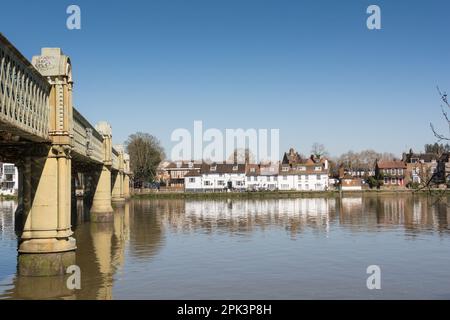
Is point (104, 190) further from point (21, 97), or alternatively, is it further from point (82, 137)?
point (21, 97)

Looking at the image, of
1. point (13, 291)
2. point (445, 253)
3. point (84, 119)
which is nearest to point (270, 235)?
point (445, 253)

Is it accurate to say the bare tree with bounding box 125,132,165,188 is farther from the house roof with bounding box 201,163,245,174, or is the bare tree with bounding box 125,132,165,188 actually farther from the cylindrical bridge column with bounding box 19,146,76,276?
the cylindrical bridge column with bounding box 19,146,76,276

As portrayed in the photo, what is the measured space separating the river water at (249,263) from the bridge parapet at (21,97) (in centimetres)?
625

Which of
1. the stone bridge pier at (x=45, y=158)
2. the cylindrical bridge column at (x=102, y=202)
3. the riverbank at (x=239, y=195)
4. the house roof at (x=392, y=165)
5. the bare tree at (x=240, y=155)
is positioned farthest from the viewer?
the bare tree at (x=240, y=155)

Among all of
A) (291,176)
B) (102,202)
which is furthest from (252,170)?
(102,202)

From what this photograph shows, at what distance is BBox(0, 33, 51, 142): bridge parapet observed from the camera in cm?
1686

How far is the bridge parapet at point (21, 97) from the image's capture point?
1686cm

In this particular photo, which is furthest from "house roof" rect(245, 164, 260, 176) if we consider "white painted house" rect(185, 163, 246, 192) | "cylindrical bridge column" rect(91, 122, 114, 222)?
"cylindrical bridge column" rect(91, 122, 114, 222)

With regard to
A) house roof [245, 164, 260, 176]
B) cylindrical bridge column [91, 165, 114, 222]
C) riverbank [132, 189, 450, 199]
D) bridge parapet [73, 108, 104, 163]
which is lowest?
riverbank [132, 189, 450, 199]

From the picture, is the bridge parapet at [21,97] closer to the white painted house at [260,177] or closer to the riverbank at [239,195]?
the riverbank at [239,195]

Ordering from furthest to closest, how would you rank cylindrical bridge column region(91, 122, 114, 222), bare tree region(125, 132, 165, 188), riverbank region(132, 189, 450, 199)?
1. bare tree region(125, 132, 165, 188)
2. riverbank region(132, 189, 450, 199)
3. cylindrical bridge column region(91, 122, 114, 222)

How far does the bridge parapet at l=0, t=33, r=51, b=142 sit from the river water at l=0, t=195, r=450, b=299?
20.5 ft

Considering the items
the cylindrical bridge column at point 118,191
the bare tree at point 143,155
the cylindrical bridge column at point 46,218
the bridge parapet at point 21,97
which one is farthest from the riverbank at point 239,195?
the bridge parapet at point 21,97
